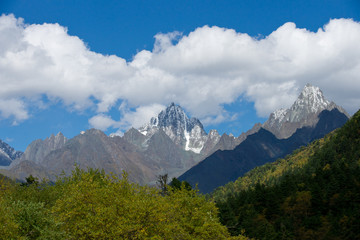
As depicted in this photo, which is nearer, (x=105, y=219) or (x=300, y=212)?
(x=105, y=219)

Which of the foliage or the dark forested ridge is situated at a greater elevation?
the foliage

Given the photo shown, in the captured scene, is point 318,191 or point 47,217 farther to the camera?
point 318,191

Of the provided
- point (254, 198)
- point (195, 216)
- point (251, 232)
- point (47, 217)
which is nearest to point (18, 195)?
point (47, 217)

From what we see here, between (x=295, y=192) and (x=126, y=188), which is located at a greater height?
(x=126, y=188)

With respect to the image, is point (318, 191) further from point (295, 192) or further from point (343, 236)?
point (343, 236)

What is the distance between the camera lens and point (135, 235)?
38.0 m

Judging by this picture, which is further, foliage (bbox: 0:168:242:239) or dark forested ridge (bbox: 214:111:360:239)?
dark forested ridge (bbox: 214:111:360:239)

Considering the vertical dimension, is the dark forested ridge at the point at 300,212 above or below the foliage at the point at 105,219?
below

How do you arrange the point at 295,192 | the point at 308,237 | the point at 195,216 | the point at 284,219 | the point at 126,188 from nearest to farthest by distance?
the point at 126,188
the point at 195,216
the point at 308,237
the point at 284,219
the point at 295,192

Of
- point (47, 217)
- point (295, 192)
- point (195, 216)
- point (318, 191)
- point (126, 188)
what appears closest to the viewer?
point (47, 217)

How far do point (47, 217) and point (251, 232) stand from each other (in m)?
88.5

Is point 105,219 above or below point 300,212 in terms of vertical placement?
above

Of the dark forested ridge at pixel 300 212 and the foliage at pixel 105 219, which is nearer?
the foliage at pixel 105 219

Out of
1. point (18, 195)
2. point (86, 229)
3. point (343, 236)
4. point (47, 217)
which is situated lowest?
point (343, 236)
